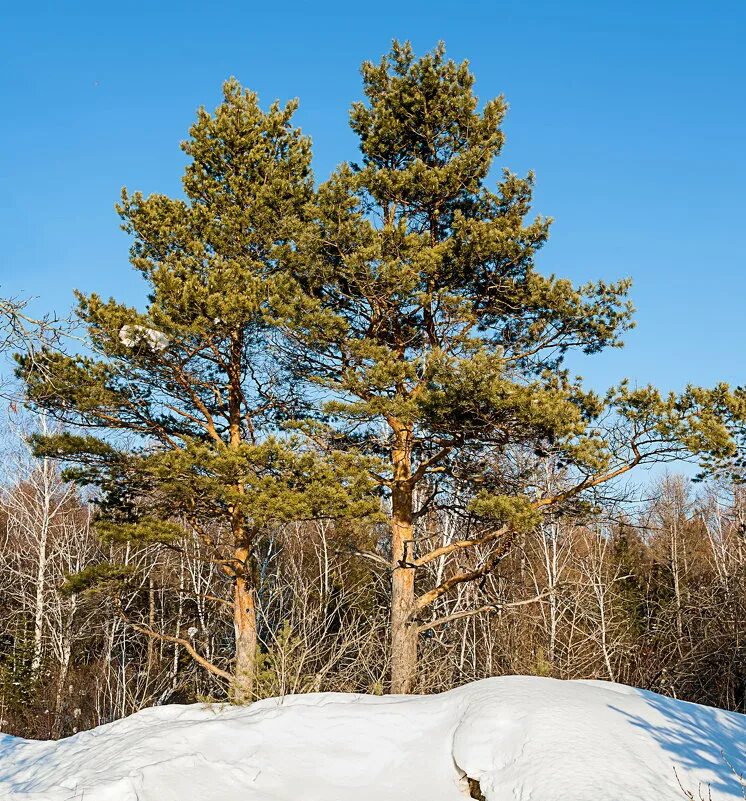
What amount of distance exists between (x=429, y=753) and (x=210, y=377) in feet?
27.2

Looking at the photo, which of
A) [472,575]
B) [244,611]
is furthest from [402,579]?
[244,611]

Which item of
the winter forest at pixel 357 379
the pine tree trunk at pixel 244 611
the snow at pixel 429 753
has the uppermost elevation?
the winter forest at pixel 357 379

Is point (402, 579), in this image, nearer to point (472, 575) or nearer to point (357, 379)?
point (472, 575)

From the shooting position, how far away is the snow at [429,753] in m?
4.77

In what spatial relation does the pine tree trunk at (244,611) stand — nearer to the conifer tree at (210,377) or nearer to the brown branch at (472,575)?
the conifer tree at (210,377)

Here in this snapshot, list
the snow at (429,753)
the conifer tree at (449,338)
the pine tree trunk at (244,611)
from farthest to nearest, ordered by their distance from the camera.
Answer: the pine tree trunk at (244,611)
the conifer tree at (449,338)
the snow at (429,753)

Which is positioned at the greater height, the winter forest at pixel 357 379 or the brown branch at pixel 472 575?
the winter forest at pixel 357 379

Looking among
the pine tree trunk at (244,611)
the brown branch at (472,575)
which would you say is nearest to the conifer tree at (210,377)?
the pine tree trunk at (244,611)

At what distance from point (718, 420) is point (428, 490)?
196 inches

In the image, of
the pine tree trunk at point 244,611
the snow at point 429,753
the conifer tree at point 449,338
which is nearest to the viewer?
the snow at point 429,753

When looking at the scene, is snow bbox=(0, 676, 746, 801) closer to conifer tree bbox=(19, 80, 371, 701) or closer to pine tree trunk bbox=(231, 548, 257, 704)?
conifer tree bbox=(19, 80, 371, 701)

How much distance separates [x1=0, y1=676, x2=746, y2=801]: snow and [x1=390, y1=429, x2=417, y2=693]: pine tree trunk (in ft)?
12.4

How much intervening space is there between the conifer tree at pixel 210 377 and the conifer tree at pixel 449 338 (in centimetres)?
110

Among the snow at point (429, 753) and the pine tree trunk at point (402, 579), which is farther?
the pine tree trunk at point (402, 579)
